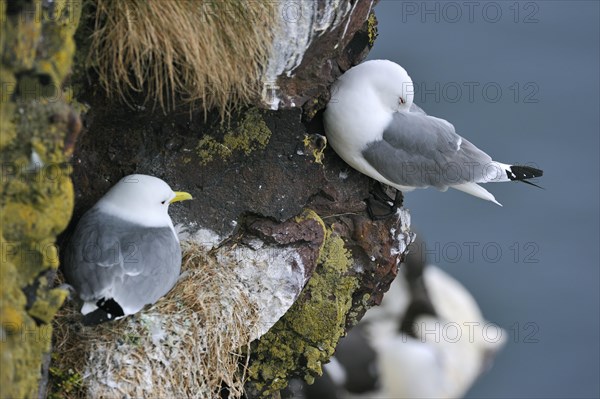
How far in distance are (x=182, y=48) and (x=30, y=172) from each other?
3.64 ft

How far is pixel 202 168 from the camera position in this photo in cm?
537

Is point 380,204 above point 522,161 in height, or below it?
above

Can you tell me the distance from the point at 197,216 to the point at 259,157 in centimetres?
49

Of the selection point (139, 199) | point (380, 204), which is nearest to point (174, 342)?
point (139, 199)

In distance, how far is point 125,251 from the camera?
4.77 meters

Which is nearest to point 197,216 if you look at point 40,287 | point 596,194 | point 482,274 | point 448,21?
point 40,287

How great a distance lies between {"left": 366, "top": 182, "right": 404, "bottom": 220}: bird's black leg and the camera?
19.4ft

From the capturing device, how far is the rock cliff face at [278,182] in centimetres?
485

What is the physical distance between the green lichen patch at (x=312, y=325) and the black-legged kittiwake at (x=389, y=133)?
1.79 feet

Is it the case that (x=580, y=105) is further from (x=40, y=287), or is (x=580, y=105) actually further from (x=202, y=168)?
(x=40, y=287)

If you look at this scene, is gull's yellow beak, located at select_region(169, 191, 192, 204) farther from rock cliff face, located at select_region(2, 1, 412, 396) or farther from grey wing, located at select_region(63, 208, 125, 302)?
grey wing, located at select_region(63, 208, 125, 302)

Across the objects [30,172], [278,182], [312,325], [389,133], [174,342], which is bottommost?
[312,325]

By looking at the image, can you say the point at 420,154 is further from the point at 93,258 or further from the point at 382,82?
the point at 93,258

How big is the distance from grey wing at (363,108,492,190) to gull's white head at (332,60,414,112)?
127 mm
